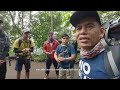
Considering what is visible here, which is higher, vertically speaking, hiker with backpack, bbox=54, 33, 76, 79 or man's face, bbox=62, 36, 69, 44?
man's face, bbox=62, 36, 69, 44

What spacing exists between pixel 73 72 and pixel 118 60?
702 millimetres

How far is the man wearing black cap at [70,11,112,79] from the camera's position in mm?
1155

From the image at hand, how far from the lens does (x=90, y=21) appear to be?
49.5 inches

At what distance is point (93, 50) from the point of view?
3.90 feet

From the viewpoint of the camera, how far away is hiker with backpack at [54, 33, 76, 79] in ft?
5.87

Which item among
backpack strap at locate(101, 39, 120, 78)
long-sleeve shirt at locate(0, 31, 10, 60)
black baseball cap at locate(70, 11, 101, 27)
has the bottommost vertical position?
backpack strap at locate(101, 39, 120, 78)

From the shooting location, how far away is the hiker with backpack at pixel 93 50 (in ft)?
3.58

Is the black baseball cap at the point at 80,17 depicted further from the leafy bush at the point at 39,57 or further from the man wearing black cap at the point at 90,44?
the leafy bush at the point at 39,57

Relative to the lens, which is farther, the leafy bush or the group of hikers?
the leafy bush

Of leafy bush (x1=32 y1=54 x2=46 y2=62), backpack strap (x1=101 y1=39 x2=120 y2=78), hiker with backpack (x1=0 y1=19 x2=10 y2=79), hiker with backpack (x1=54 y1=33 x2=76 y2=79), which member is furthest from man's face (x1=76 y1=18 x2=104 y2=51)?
hiker with backpack (x1=0 y1=19 x2=10 y2=79)

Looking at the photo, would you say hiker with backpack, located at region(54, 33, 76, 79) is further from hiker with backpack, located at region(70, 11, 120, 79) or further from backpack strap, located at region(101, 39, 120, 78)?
backpack strap, located at region(101, 39, 120, 78)

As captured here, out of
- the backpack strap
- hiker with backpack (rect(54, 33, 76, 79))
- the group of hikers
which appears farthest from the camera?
hiker with backpack (rect(54, 33, 76, 79))

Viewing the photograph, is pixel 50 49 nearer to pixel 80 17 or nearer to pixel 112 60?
pixel 80 17

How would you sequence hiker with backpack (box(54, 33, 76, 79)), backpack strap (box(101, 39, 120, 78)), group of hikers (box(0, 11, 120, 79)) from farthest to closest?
hiker with backpack (box(54, 33, 76, 79)), group of hikers (box(0, 11, 120, 79)), backpack strap (box(101, 39, 120, 78))
